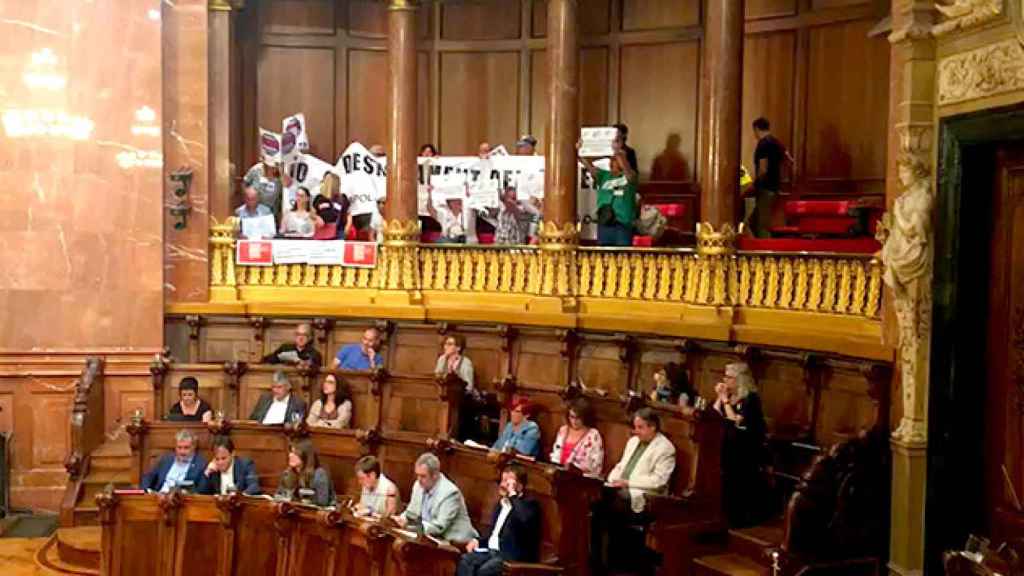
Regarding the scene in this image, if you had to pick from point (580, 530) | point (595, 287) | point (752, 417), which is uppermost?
point (595, 287)

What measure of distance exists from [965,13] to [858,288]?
234cm

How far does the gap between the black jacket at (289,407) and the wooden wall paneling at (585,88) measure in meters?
4.91

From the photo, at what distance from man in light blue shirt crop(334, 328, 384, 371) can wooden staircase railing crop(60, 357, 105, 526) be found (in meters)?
2.16

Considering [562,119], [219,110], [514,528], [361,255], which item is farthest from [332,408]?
[219,110]

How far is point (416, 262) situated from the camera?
39.4 feet

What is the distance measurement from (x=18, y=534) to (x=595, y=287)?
535 cm

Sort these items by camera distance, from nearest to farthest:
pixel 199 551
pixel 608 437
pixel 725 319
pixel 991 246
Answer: pixel 991 246 → pixel 199 551 → pixel 608 437 → pixel 725 319

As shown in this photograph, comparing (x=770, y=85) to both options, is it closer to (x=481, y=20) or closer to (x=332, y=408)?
(x=481, y=20)

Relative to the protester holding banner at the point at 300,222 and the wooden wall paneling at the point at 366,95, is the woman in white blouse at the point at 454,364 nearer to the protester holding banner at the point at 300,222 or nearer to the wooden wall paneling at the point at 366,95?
the protester holding banner at the point at 300,222

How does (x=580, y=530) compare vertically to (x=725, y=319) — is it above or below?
below

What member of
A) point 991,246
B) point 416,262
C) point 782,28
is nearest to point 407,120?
point 416,262

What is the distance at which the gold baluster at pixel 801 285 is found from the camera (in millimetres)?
8812

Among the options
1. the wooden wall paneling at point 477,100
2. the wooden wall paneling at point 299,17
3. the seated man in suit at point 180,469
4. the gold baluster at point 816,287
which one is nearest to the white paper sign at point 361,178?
the wooden wall paneling at point 477,100

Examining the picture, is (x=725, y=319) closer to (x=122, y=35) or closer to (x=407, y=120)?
(x=407, y=120)
